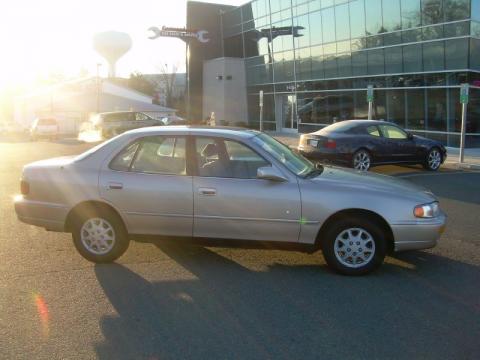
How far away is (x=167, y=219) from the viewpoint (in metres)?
5.70

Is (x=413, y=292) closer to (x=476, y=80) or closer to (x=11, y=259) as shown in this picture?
(x=11, y=259)

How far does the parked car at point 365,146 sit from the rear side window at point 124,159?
330 inches

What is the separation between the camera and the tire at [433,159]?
49.4 feet

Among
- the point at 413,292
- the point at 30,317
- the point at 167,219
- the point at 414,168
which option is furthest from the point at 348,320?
the point at 414,168

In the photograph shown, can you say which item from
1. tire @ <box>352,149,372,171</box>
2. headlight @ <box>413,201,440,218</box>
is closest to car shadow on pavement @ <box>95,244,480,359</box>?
headlight @ <box>413,201,440,218</box>

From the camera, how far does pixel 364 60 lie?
27078mm

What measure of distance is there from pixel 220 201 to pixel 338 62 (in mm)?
25190

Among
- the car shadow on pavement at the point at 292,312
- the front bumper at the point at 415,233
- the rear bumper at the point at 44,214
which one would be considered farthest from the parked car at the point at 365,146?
the rear bumper at the point at 44,214

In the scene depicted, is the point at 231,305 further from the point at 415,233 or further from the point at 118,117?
the point at 118,117

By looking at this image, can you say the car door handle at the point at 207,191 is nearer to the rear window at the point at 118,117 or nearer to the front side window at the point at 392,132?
the front side window at the point at 392,132

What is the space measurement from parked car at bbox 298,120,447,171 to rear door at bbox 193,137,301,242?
825 cm

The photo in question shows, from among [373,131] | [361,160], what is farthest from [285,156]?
[373,131]

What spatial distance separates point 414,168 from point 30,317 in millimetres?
13551

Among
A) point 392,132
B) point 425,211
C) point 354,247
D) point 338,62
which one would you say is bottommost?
point 354,247
